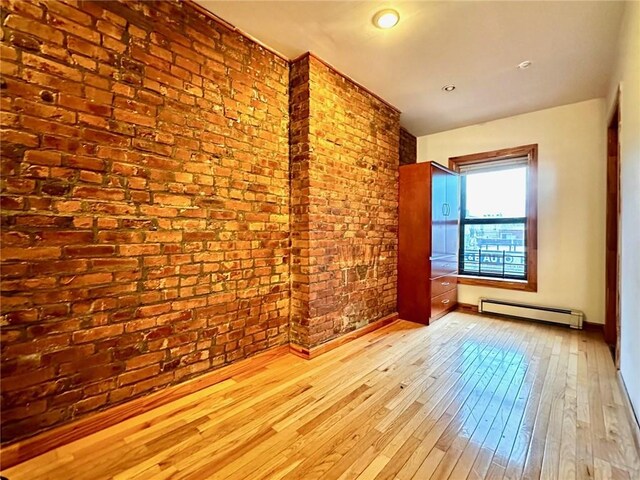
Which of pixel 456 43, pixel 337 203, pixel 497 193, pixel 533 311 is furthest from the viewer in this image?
pixel 497 193

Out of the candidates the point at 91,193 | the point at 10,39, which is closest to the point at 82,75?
the point at 10,39

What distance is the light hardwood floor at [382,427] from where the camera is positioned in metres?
1.37

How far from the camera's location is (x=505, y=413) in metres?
1.79

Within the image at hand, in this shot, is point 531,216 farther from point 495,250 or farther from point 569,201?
point 495,250

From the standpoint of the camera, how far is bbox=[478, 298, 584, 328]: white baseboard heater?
3396mm

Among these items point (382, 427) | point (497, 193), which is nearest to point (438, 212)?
point (497, 193)

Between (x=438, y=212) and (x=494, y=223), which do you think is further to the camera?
(x=494, y=223)

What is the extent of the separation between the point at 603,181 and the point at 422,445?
12.0 feet

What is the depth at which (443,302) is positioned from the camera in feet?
12.8

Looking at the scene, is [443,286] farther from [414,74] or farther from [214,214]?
[214,214]

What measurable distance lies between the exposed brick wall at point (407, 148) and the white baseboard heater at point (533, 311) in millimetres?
2346

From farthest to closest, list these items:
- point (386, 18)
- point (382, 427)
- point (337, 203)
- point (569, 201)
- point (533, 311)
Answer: point (533, 311)
point (569, 201)
point (337, 203)
point (386, 18)
point (382, 427)

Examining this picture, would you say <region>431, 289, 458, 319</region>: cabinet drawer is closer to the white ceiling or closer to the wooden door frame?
the wooden door frame

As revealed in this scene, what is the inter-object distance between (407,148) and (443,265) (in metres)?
1.93
